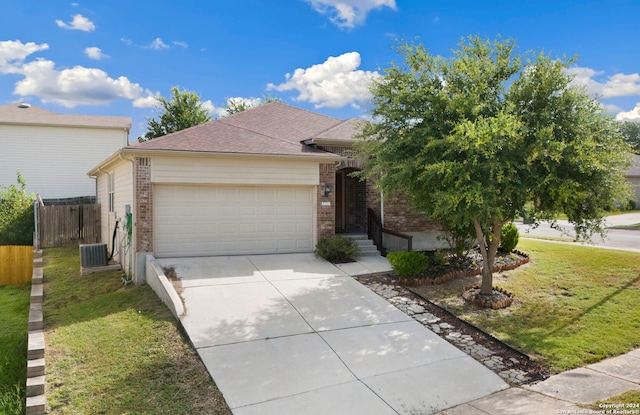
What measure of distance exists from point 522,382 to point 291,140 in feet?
31.0

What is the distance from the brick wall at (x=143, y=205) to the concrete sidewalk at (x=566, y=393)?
8314mm

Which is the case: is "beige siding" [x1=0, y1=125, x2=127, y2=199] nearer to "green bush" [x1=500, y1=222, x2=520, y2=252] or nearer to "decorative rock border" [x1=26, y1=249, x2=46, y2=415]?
"decorative rock border" [x1=26, y1=249, x2=46, y2=415]

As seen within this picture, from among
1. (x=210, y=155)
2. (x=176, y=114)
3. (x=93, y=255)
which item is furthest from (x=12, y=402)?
(x=176, y=114)

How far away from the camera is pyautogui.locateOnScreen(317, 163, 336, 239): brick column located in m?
11.9

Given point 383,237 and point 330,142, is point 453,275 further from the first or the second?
point 330,142

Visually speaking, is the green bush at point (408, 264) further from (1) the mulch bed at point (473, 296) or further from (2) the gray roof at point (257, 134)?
(2) the gray roof at point (257, 134)

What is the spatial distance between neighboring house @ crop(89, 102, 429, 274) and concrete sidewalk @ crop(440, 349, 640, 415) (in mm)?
7412

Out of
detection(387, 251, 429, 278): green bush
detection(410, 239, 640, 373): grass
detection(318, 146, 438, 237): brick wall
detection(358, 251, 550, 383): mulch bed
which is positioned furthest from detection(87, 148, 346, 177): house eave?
detection(410, 239, 640, 373): grass

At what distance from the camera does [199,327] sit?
6645mm

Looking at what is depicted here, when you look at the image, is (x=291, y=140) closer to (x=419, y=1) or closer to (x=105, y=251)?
(x=419, y=1)

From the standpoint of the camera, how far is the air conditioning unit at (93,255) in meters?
11.8

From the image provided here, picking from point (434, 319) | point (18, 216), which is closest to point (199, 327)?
point (434, 319)

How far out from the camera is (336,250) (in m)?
11.1

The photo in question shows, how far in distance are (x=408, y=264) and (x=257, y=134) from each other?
6.26 metres
